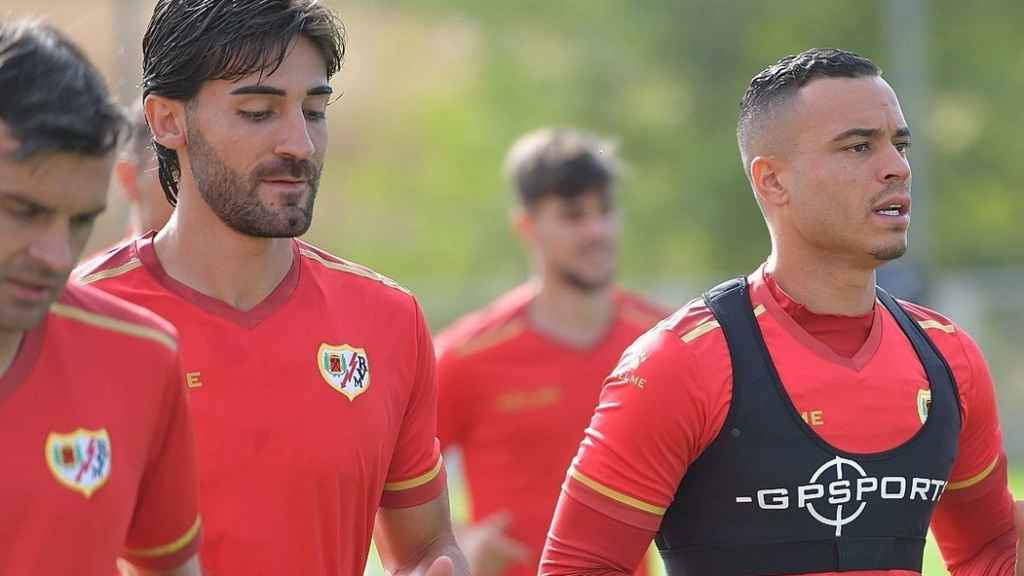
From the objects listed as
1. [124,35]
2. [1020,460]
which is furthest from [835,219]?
[124,35]

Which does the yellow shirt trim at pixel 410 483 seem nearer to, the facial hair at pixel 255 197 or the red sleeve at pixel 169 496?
the facial hair at pixel 255 197

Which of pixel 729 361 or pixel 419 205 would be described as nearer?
pixel 729 361

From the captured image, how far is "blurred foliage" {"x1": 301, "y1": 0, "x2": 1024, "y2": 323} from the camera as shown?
31.6 meters

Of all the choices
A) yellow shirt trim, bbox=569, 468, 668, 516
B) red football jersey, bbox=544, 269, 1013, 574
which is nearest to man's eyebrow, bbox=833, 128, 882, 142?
red football jersey, bbox=544, 269, 1013, 574

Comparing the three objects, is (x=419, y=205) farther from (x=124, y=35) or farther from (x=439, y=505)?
(x=439, y=505)

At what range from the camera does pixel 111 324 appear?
354cm

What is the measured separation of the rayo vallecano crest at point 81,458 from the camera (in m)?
3.33

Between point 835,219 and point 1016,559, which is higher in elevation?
point 835,219

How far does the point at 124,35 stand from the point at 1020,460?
1425 centimetres

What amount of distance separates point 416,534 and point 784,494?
983mm

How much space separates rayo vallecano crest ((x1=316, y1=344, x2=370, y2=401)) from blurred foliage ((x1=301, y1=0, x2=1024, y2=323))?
26869 millimetres

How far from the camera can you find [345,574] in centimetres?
433

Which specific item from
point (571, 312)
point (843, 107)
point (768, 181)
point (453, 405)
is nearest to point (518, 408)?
point (453, 405)

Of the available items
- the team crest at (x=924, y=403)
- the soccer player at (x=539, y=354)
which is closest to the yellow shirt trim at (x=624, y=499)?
the team crest at (x=924, y=403)
